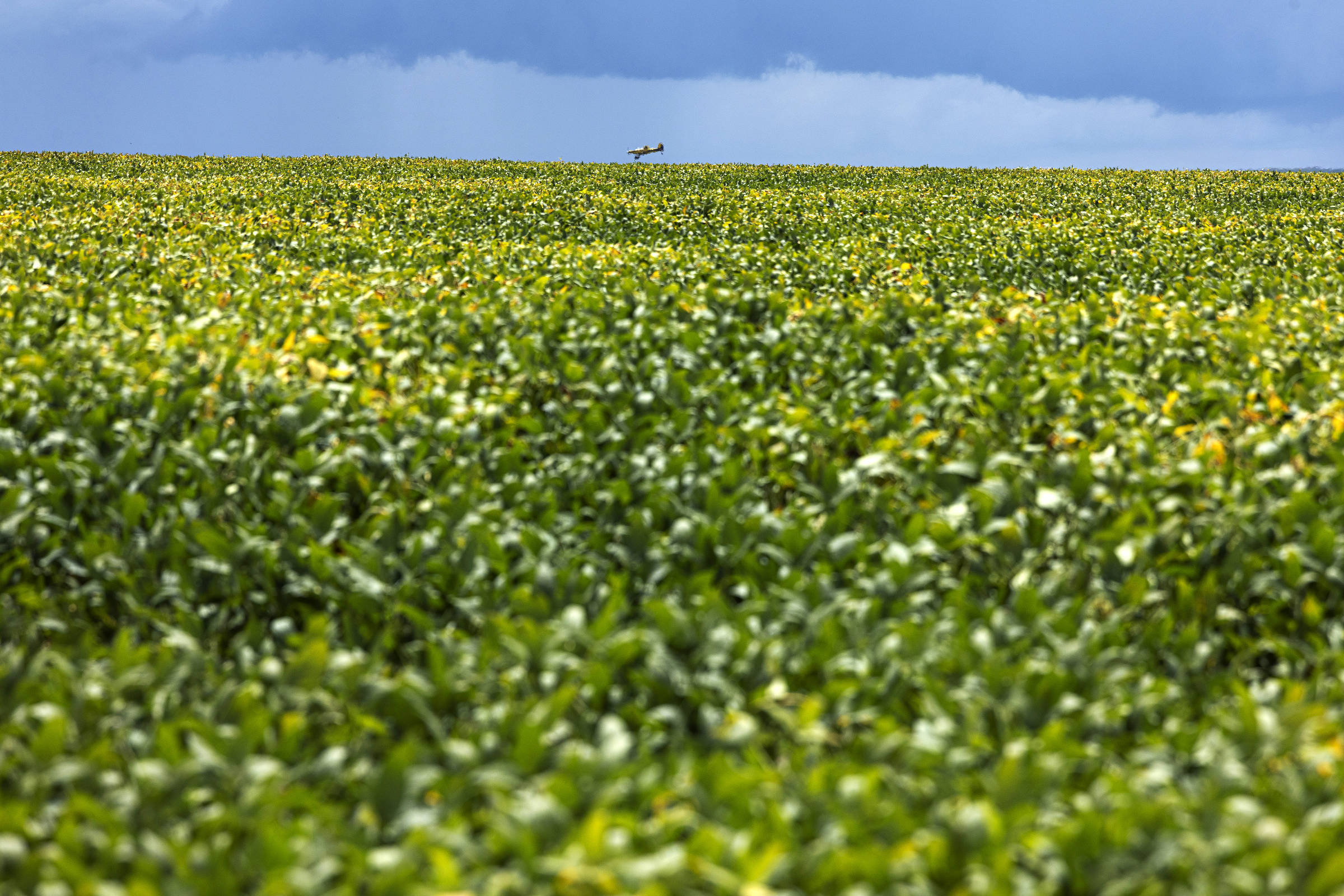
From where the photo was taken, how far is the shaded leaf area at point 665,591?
2400 mm

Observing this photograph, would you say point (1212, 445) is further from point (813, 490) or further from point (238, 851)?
point (238, 851)

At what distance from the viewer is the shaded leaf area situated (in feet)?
7.88

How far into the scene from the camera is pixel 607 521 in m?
4.40

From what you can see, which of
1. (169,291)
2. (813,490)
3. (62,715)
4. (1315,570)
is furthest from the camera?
(169,291)

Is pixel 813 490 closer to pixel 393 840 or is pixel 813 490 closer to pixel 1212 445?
pixel 1212 445

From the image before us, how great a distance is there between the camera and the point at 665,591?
399 centimetres

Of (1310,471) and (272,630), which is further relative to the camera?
(1310,471)

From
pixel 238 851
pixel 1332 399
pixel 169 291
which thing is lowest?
pixel 238 851

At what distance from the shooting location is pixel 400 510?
4203 millimetres

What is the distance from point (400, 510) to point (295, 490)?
0.81 m

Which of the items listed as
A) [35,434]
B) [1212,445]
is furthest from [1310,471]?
[35,434]

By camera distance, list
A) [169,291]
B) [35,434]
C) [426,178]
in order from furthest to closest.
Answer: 1. [426,178]
2. [169,291]
3. [35,434]

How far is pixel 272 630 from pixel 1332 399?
19.7 ft

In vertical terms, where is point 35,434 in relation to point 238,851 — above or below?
above
